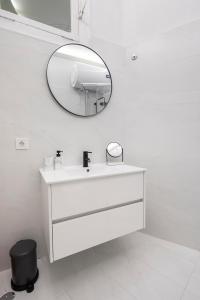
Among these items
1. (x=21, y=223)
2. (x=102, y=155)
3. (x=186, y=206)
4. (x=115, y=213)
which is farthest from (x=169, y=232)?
(x=21, y=223)

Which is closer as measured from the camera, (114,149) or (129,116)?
(114,149)

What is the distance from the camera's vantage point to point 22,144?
134 centimetres

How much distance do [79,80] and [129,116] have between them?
26.1 inches

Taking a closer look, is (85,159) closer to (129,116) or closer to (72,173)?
(72,173)

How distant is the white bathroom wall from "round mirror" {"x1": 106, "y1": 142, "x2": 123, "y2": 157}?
0.24 ft

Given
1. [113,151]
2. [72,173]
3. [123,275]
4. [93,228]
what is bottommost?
[123,275]

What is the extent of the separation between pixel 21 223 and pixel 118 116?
53.8 inches

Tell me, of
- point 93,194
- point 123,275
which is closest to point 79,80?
point 93,194

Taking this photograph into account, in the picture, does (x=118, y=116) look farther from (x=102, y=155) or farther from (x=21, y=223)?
(x=21, y=223)

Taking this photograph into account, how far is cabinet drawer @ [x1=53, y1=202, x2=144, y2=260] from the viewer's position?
1077mm

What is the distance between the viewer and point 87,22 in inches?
63.2

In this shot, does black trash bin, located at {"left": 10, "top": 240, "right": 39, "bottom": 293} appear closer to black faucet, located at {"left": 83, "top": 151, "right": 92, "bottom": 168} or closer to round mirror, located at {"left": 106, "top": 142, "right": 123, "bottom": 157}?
black faucet, located at {"left": 83, "top": 151, "right": 92, "bottom": 168}

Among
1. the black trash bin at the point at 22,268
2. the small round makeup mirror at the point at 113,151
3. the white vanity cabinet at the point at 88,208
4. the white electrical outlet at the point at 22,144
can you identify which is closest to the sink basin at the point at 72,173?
the white vanity cabinet at the point at 88,208

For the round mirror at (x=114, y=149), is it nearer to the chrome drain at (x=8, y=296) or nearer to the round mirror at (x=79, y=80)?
the round mirror at (x=79, y=80)
